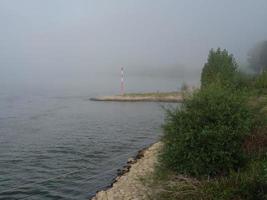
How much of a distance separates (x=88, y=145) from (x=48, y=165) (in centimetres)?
660

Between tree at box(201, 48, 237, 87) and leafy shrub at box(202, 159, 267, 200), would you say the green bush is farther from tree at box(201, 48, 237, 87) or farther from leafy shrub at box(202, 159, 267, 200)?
tree at box(201, 48, 237, 87)

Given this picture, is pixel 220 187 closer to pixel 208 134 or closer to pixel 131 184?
pixel 208 134

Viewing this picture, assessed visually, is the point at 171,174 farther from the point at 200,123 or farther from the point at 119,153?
the point at 119,153

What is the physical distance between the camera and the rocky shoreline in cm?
1716

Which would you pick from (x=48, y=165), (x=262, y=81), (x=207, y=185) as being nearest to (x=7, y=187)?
(x=48, y=165)

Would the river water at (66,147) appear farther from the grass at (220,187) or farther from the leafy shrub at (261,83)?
the leafy shrub at (261,83)

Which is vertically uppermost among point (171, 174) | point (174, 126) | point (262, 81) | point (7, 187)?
point (262, 81)

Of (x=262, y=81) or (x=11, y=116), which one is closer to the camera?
(x=262, y=81)

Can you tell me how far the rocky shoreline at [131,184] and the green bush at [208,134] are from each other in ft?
5.25

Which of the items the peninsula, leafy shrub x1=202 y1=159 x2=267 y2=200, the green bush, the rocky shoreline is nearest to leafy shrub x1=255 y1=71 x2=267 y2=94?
the rocky shoreline

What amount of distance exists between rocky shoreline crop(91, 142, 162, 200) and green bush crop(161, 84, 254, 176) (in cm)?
160

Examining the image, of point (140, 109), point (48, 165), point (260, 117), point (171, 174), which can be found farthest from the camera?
point (140, 109)

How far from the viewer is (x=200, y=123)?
17250 millimetres

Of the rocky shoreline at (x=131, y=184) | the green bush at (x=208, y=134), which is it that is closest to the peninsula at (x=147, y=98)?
the rocky shoreline at (x=131, y=184)
